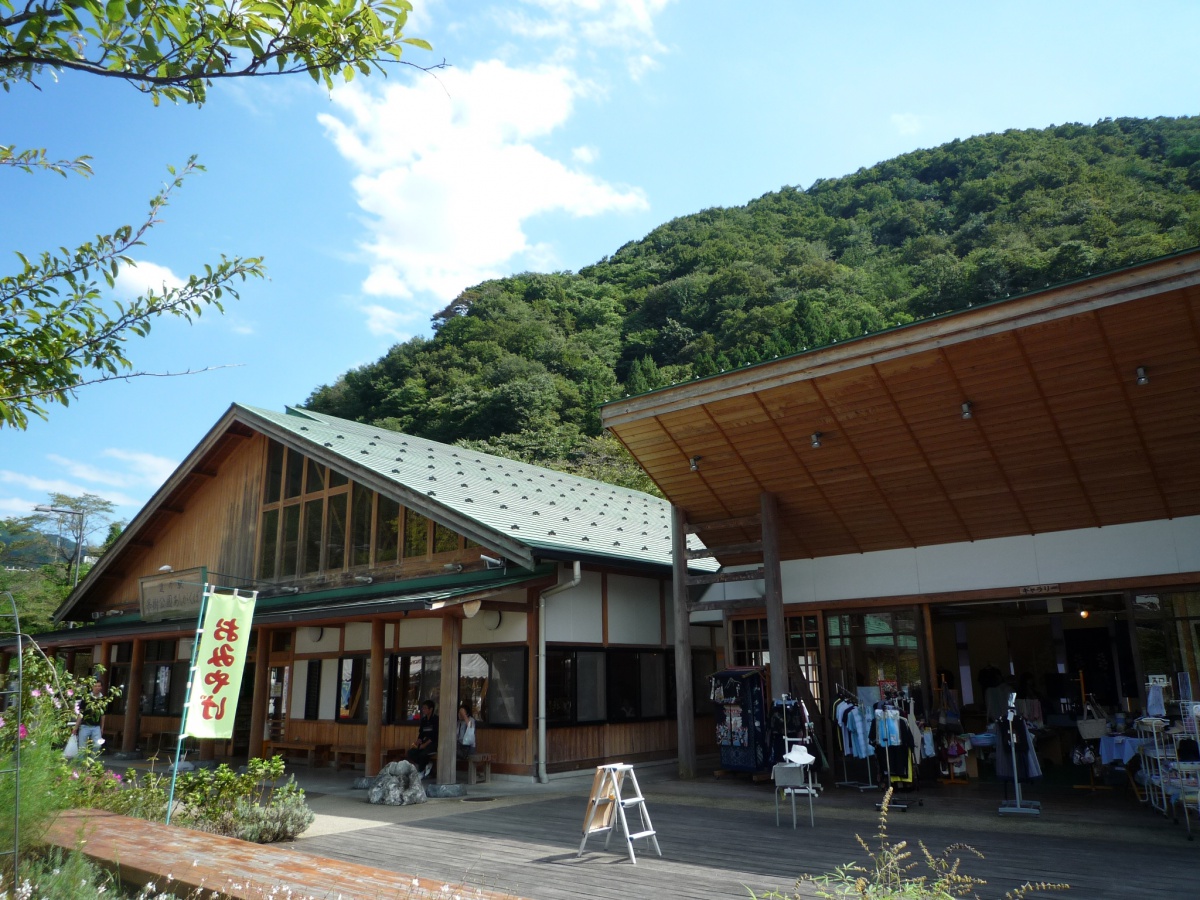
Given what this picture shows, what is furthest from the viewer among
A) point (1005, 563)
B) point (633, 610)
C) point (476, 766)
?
point (633, 610)

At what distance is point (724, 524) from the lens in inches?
499

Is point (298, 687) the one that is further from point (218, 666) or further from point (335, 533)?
point (218, 666)

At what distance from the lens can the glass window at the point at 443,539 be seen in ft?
44.3

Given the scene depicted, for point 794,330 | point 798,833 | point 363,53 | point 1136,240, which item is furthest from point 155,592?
point 1136,240

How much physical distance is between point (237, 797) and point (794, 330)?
36540 millimetres

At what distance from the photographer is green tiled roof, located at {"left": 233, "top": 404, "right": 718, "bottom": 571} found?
13.2 m

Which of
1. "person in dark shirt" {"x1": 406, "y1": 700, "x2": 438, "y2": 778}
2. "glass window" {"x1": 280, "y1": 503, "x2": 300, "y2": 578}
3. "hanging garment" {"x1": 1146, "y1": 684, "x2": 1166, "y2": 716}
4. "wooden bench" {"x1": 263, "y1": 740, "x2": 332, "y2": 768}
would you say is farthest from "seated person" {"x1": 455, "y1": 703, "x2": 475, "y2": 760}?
"hanging garment" {"x1": 1146, "y1": 684, "x2": 1166, "y2": 716}

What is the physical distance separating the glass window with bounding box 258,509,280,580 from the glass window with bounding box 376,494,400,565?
10.0ft

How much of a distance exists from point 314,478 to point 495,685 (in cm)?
571

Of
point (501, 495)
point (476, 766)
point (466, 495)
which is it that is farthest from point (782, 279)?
point (476, 766)

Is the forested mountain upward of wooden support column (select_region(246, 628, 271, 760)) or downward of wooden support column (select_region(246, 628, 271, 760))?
upward

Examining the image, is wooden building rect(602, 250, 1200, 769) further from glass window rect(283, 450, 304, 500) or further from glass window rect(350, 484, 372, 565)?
glass window rect(283, 450, 304, 500)

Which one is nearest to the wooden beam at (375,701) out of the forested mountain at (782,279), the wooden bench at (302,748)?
the wooden bench at (302,748)

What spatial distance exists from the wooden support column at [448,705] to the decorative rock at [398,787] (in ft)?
1.46
